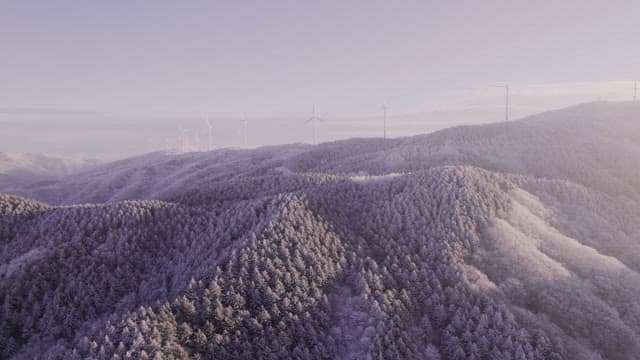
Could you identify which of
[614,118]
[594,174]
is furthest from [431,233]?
[614,118]

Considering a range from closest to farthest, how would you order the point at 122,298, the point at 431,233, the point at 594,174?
the point at 122,298, the point at 431,233, the point at 594,174

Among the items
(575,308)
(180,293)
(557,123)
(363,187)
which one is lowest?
(575,308)

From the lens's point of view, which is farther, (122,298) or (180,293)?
(122,298)

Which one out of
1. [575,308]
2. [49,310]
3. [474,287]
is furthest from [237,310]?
[575,308]

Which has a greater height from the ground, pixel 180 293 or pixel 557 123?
pixel 557 123

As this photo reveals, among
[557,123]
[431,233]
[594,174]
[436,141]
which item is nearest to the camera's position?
[431,233]

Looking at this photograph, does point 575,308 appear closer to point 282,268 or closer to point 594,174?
point 282,268

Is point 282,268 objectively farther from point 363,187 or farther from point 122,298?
point 363,187
